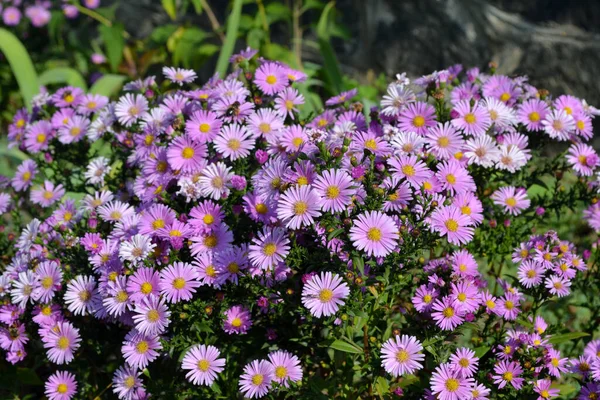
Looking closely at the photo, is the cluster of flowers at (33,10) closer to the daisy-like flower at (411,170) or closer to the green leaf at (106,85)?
the green leaf at (106,85)

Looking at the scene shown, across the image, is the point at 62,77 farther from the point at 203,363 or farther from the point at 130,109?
the point at 203,363

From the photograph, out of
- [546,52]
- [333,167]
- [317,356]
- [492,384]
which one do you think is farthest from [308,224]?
[546,52]

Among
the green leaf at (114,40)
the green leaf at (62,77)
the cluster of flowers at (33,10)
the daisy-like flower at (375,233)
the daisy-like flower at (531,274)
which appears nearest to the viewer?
the daisy-like flower at (375,233)

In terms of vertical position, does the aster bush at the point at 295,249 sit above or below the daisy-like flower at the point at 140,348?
above

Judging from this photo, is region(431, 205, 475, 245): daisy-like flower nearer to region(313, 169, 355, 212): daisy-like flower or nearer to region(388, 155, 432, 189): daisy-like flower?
Result: region(388, 155, 432, 189): daisy-like flower

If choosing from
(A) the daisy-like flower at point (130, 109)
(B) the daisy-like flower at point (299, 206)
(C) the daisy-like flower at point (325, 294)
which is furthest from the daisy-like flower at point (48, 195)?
(C) the daisy-like flower at point (325, 294)
